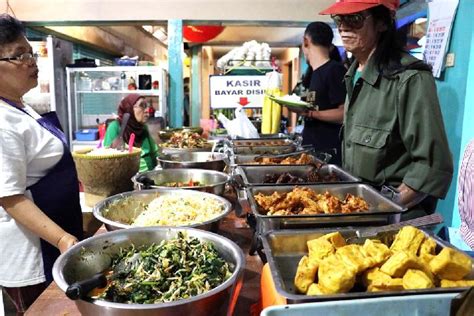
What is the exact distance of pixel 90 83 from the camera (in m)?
5.97

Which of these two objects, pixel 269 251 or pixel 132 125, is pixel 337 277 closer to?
pixel 269 251

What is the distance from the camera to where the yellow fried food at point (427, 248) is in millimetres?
983

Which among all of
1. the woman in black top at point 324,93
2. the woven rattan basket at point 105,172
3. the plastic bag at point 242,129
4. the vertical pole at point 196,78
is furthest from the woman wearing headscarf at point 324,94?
the vertical pole at point 196,78

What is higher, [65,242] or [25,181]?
[25,181]

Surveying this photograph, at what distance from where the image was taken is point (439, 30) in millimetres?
3084

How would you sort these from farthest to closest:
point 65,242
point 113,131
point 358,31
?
point 113,131, point 358,31, point 65,242

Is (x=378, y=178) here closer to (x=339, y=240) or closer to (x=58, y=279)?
(x=339, y=240)

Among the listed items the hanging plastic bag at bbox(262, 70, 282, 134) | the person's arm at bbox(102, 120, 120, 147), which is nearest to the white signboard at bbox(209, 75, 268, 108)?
the hanging plastic bag at bbox(262, 70, 282, 134)

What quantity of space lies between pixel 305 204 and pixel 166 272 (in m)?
0.64

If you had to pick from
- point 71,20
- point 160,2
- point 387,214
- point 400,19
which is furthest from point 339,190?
point 71,20

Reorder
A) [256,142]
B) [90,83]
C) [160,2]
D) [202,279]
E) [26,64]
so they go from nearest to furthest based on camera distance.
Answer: [202,279]
[26,64]
[256,142]
[160,2]
[90,83]

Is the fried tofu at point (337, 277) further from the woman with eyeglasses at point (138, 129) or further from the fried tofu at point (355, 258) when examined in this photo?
the woman with eyeglasses at point (138, 129)

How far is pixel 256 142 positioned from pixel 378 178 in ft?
4.85

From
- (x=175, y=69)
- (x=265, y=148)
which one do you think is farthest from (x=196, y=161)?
(x=175, y=69)
